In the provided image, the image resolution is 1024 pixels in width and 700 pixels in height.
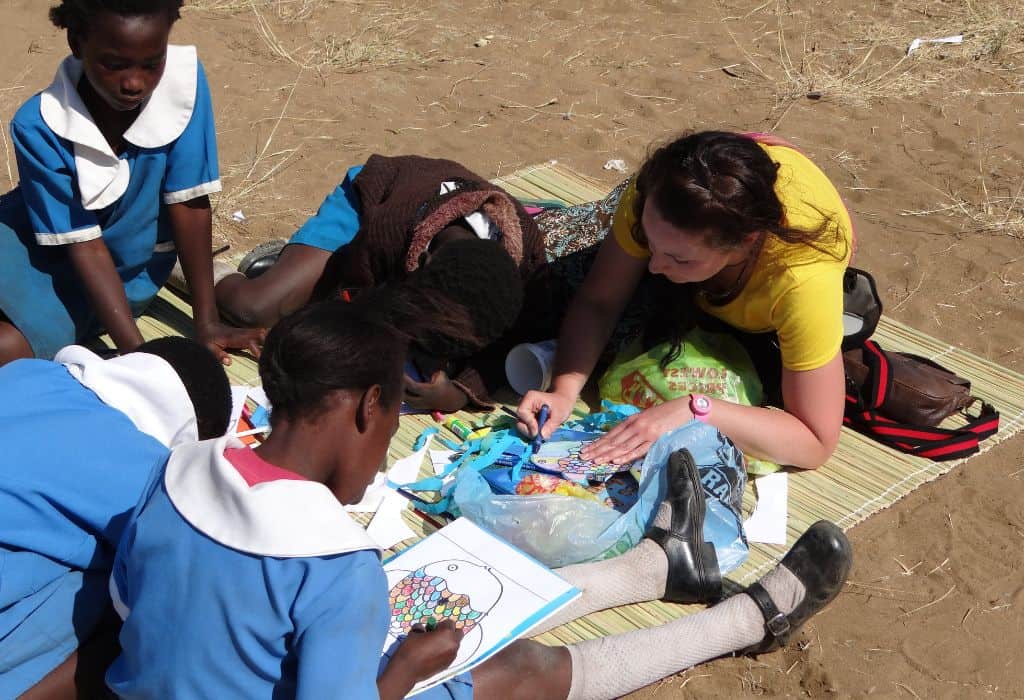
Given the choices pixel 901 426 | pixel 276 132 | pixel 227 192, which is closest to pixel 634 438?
pixel 901 426

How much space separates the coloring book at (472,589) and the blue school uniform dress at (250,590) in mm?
491

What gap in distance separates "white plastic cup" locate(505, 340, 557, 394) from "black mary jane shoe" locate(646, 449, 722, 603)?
2.53 ft

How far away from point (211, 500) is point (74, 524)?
54 cm

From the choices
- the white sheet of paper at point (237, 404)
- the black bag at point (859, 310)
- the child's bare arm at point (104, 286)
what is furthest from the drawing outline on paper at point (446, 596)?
the black bag at point (859, 310)

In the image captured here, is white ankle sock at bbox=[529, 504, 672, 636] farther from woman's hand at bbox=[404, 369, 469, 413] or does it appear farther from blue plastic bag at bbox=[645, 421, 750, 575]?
woman's hand at bbox=[404, 369, 469, 413]

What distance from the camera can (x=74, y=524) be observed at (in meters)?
2.14

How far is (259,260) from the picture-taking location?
12.6 feet

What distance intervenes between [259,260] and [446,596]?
1.78m

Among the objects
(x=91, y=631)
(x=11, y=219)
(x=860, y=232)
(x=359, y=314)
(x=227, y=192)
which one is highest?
(x=359, y=314)

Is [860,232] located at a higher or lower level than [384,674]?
lower

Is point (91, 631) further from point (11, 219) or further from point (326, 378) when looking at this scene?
point (11, 219)

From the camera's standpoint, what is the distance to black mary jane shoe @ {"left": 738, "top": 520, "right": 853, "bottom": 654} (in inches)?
101

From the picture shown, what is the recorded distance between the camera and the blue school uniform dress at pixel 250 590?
1704 mm

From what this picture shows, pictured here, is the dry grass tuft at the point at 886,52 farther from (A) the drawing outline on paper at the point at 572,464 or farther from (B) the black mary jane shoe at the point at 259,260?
(A) the drawing outline on paper at the point at 572,464
